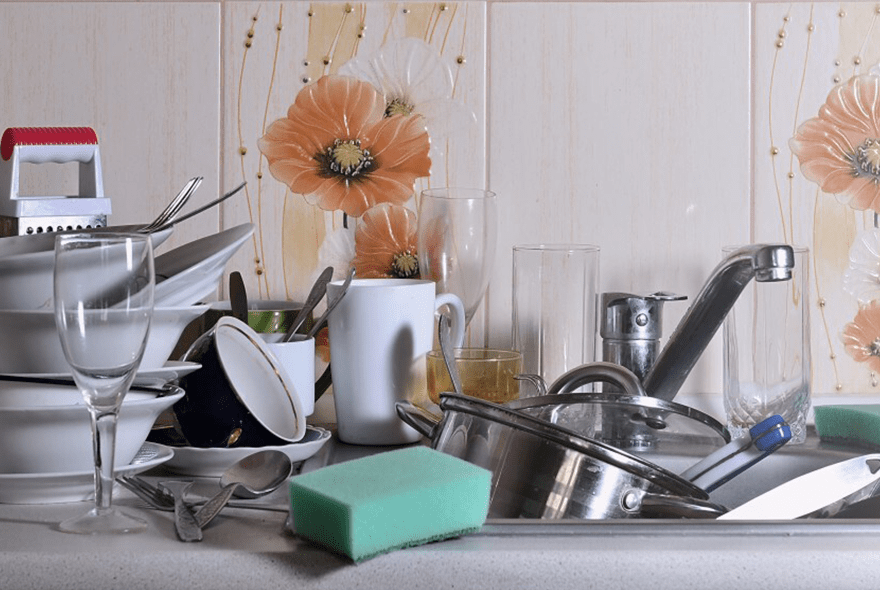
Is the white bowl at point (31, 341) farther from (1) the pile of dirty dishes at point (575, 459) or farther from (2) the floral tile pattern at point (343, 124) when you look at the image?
(2) the floral tile pattern at point (343, 124)

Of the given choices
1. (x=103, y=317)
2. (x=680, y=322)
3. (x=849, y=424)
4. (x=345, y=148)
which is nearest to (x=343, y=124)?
(x=345, y=148)

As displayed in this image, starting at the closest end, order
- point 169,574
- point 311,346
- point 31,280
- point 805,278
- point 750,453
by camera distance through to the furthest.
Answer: point 169,574
point 31,280
point 750,453
point 311,346
point 805,278

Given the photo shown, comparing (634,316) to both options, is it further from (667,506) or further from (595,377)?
(667,506)

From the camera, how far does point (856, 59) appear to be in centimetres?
121

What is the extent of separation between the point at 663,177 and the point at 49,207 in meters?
0.71

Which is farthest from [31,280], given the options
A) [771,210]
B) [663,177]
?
[771,210]

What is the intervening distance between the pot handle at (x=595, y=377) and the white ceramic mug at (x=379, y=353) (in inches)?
5.9

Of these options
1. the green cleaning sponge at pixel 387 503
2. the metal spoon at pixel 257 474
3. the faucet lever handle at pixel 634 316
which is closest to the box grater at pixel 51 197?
the metal spoon at pixel 257 474

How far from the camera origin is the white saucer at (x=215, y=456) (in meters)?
0.88

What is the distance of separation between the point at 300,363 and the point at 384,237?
255mm

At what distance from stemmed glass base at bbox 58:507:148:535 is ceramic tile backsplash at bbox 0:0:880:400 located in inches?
19.5

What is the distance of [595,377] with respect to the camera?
0.99m

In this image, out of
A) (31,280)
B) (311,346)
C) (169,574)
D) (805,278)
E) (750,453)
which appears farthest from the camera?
(805,278)

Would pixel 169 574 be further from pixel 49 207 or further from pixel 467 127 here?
pixel 467 127
